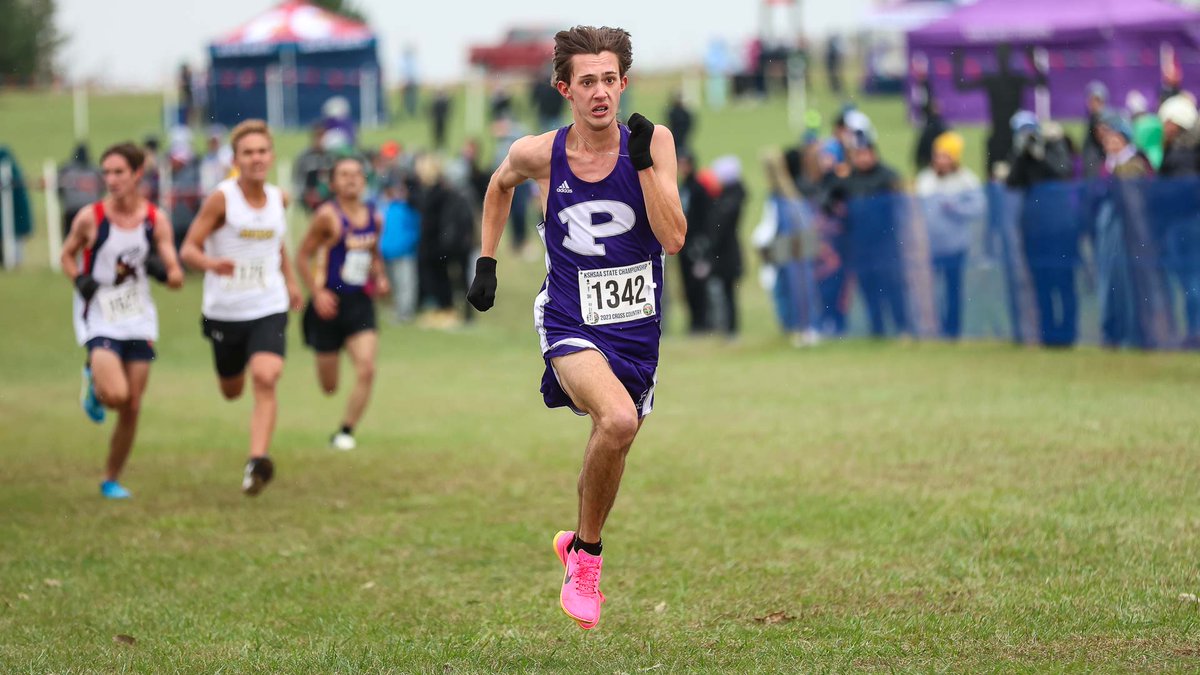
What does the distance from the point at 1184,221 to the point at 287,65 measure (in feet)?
97.0

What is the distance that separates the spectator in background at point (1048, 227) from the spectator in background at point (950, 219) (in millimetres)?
637

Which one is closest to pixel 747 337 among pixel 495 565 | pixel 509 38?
pixel 495 565

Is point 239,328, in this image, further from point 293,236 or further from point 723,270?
point 293,236

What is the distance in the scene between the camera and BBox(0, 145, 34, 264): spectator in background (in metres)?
25.5

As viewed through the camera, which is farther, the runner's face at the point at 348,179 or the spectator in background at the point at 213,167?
the spectator in background at the point at 213,167

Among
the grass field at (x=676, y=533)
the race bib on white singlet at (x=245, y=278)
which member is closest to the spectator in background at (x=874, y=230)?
the grass field at (x=676, y=533)

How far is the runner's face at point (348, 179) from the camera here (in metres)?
11.7

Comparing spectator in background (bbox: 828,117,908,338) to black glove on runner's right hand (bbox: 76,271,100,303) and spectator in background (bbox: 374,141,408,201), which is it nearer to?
spectator in background (bbox: 374,141,408,201)

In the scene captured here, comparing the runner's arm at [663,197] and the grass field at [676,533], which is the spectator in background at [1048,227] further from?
the runner's arm at [663,197]

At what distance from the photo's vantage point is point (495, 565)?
313 inches

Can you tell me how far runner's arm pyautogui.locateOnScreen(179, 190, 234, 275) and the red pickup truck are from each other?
4441 cm

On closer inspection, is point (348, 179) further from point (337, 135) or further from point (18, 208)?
point (18, 208)

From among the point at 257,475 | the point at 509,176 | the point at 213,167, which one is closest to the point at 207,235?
the point at 257,475

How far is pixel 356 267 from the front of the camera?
Result: 39.2ft
